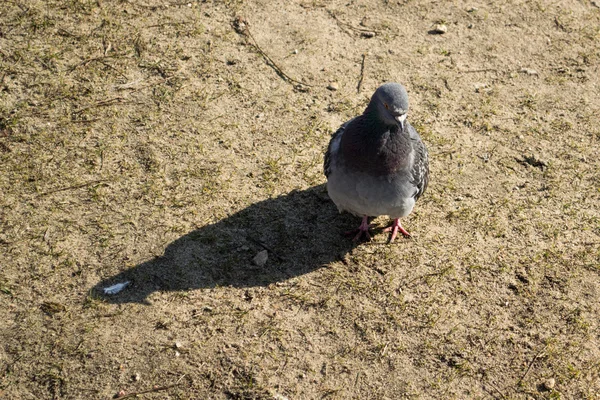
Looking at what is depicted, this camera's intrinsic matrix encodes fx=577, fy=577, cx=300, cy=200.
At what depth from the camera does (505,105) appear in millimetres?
6090

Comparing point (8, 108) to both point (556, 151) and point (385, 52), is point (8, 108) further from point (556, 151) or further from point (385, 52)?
point (556, 151)

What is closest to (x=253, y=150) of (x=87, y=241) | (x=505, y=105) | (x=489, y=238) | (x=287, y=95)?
(x=287, y=95)

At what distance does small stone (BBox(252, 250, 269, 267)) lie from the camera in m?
4.65

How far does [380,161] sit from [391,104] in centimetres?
42

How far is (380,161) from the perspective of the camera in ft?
13.9

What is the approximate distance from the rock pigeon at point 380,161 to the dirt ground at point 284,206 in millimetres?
627

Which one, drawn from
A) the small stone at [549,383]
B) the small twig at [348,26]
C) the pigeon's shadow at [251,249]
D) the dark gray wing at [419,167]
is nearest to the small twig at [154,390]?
the pigeon's shadow at [251,249]

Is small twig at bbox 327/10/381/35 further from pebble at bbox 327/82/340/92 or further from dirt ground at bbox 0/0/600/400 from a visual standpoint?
pebble at bbox 327/82/340/92

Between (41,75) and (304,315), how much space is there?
3.80 meters

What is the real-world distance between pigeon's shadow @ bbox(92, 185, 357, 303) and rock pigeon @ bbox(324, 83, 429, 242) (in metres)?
0.57

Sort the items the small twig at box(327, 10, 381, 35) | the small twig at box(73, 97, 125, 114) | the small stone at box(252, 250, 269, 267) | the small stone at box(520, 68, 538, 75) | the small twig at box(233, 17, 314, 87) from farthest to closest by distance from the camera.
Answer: the small twig at box(327, 10, 381, 35) → the small stone at box(520, 68, 538, 75) → the small twig at box(233, 17, 314, 87) → the small twig at box(73, 97, 125, 114) → the small stone at box(252, 250, 269, 267)

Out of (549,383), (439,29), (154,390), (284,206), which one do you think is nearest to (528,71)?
(439,29)

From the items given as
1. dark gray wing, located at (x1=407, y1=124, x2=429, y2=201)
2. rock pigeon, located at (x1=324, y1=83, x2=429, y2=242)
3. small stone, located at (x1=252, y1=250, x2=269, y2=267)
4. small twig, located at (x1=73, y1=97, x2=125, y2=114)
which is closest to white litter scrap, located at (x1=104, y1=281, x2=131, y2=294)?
small stone, located at (x1=252, y1=250, x2=269, y2=267)

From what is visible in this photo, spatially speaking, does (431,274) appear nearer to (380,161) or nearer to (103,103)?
(380,161)
